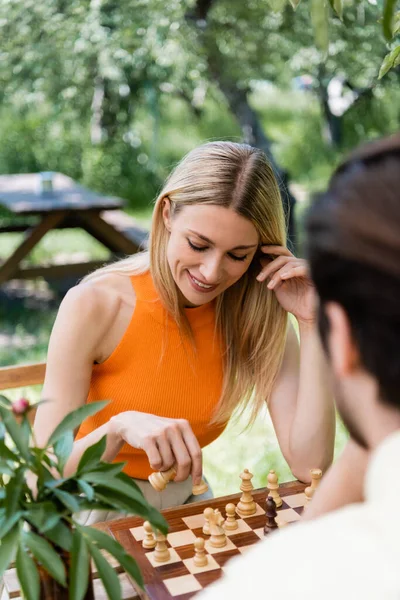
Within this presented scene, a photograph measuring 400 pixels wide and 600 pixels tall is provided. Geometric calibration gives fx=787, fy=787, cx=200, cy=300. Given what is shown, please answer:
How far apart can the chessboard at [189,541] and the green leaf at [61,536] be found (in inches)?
10.0

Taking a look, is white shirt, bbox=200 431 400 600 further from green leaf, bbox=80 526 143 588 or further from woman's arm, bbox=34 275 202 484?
woman's arm, bbox=34 275 202 484

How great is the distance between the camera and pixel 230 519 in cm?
151

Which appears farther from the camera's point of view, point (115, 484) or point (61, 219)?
point (61, 219)

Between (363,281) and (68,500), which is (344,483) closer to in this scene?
(68,500)

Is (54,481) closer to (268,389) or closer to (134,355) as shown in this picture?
(134,355)

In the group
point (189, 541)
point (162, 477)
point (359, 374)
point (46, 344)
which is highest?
point (359, 374)

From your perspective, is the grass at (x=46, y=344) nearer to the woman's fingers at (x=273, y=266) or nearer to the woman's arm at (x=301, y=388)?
the woman's arm at (x=301, y=388)

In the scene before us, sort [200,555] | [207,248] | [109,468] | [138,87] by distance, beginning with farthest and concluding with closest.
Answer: [138,87] → [207,248] → [200,555] → [109,468]

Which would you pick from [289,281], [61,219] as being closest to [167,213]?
[289,281]

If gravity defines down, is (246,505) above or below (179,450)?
below

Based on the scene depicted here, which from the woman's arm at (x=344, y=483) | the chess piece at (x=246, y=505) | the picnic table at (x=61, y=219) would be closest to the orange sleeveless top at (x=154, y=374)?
the chess piece at (x=246, y=505)

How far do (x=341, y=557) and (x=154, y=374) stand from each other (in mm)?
1265

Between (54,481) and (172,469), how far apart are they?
1.21 feet

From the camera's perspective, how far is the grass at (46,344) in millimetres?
3463
